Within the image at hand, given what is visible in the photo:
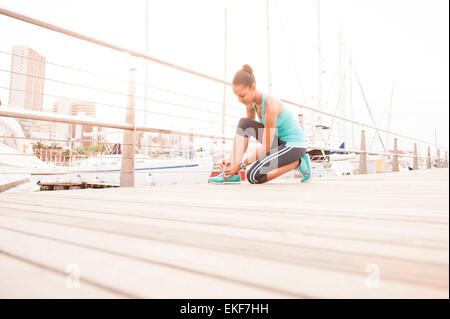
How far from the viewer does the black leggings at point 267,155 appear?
1959 mm

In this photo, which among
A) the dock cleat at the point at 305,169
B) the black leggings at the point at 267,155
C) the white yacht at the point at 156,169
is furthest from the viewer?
the white yacht at the point at 156,169

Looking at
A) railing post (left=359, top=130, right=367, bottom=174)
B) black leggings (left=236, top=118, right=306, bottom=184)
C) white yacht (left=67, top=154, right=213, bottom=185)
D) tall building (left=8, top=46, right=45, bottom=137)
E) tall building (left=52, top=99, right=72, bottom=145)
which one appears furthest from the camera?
white yacht (left=67, top=154, right=213, bottom=185)

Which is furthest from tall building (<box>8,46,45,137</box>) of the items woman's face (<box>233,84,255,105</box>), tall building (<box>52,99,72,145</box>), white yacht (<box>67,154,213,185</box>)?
white yacht (<box>67,154,213,185</box>)

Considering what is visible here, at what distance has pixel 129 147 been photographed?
1854 mm

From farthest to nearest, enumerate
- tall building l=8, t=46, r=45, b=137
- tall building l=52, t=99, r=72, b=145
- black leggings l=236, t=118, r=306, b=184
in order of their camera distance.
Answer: black leggings l=236, t=118, r=306, b=184 < tall building l=52, t=99, r=72, b=145 < tall building l=8, t=46, r=45, b=137

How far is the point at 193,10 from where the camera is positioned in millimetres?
7977

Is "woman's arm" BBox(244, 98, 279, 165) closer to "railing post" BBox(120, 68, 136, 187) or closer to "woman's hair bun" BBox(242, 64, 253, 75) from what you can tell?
"woman's hair bun" BBox(242, 64, 253, 75)

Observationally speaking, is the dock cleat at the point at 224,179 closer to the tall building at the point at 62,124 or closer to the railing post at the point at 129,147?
the railing post at the point at 129,147

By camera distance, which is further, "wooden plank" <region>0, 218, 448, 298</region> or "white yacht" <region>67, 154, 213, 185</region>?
"white yacht" <region>67, 154, 213, 185</region>

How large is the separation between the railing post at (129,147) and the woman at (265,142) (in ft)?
1.83

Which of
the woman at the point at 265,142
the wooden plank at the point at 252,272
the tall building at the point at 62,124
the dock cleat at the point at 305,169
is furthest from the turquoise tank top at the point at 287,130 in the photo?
the wooden plank at the point at 252,272

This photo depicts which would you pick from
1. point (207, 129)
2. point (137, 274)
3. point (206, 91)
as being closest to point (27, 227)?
point (137, 274)

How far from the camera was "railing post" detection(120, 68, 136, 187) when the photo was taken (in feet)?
5.99

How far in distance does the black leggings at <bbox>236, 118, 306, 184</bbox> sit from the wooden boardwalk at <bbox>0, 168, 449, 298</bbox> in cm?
126
